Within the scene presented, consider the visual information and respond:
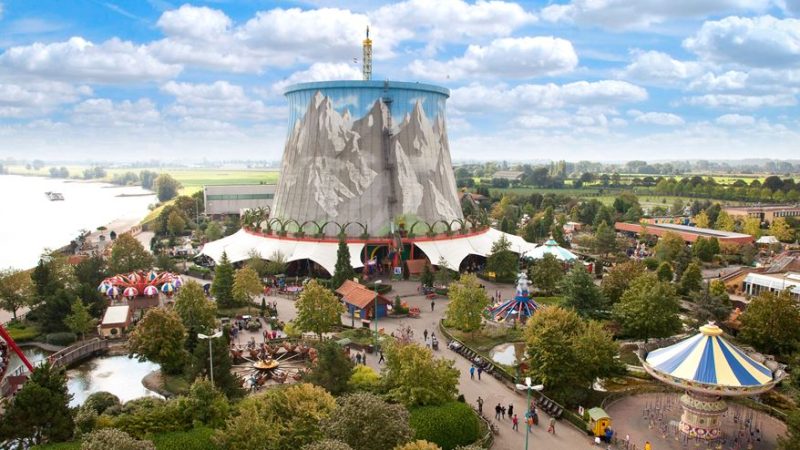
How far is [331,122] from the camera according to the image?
54.0 meters

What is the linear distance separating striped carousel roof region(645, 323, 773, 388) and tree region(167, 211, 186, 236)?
63212mm

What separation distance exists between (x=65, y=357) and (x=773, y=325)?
35.7 meters

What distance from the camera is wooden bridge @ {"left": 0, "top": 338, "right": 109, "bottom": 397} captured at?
25781 millimetres

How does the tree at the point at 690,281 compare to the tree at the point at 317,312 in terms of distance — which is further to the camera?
the tree at the point at 690,281

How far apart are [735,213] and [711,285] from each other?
183 feet

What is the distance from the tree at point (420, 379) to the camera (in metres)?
21.2

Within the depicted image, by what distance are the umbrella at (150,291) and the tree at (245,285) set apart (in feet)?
16.6

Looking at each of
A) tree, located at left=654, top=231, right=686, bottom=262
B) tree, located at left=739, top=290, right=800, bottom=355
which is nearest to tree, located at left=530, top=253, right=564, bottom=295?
tree, located at left=739, top=290, right=800, bottom=355

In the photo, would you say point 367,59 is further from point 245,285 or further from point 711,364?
point 711,364

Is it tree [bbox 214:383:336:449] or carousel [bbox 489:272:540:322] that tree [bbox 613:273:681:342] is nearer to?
carousel [bbox 489:272:540:322]

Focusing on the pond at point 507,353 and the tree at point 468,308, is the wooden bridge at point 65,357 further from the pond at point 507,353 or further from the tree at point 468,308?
the pond at point 507,353

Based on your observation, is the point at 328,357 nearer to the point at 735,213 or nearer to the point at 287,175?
the point at 287,175

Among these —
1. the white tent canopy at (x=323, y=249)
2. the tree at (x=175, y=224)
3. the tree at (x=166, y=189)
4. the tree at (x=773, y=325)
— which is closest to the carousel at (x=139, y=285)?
the white tent canopy at (x=323, y=249)

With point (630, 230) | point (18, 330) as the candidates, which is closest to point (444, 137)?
point (630, 230)
